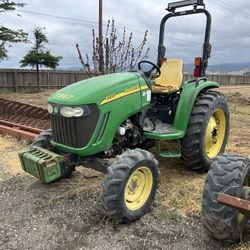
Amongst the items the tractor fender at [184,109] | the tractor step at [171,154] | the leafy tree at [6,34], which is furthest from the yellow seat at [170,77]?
the leafy tree at [6,34]

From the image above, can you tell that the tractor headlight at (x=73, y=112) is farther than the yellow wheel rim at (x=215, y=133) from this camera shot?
No

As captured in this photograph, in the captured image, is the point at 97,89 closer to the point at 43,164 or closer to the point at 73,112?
the point at 73,112

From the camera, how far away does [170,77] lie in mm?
5254

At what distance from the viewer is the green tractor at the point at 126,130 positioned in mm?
3809

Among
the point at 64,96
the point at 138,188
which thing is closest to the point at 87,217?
the point at 138,188

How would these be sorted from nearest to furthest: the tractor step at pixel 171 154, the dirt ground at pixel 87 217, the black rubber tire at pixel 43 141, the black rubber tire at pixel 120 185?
the dirt ground at pixel 87 217 → the black rubber tire at pixel 120 185 → the black rubber tire at pixel 43 141 → the tractor step at pixel 171 154

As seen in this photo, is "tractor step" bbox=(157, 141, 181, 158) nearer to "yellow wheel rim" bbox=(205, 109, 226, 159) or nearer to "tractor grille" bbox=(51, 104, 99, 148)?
"yellow wheel rim" bbox=(205, 109, 226, 159)

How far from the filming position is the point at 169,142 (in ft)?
18.2

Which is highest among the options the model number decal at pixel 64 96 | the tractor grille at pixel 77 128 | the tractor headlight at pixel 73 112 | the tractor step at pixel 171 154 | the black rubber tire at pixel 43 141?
the model number decal at pixel 64 96

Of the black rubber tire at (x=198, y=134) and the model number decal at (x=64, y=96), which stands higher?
the model number decal at (x=64, y=96)

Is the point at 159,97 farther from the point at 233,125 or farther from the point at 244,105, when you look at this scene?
the point at 244,105

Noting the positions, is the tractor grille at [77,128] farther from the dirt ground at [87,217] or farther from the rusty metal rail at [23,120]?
the rusty metal rail at [23,120]

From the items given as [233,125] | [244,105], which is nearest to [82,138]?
[233,125]

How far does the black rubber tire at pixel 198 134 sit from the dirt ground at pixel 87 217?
0.25 m
